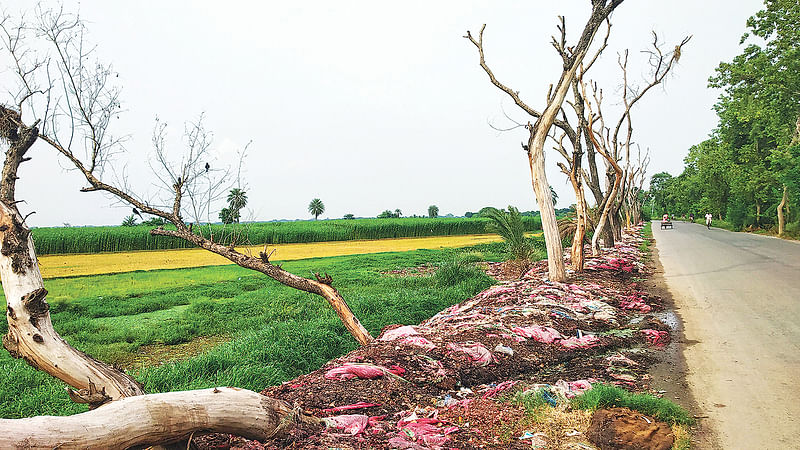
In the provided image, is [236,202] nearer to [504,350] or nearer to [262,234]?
[504,350]

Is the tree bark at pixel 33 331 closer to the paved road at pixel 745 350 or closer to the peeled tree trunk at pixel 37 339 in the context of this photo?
the peeled tree trunk at pixel 37 339

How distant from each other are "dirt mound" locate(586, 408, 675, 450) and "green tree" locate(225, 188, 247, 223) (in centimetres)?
405

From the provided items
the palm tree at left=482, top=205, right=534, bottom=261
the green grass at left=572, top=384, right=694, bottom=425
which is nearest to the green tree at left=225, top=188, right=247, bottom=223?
the green grass at left=572, top=384, right=694, bottom=425

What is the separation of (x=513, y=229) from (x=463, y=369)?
9516 millimetres

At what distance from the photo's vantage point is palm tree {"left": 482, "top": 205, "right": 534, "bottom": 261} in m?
13.7

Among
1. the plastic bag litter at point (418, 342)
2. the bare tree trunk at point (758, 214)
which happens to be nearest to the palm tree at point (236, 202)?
the plastic bag litter at point (418, 342)

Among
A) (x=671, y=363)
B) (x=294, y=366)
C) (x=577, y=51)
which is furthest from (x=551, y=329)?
(x=577, y=51)

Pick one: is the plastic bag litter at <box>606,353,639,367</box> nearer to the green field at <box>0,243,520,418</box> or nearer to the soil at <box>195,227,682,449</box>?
the soil at <box>195,227,682,449</box>

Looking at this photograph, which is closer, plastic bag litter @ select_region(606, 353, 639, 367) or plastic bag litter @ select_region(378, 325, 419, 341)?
plastic bag litter @ select_region(606, 353, 639, 367)

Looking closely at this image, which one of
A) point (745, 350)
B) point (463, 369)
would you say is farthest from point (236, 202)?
point (745, 350)

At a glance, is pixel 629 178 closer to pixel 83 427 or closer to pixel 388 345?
pixel 388 345

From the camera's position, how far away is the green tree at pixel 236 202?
18.4 ft

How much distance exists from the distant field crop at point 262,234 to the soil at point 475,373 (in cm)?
892

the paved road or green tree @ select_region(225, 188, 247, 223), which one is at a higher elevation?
green tree @ select_region(225, 188, 247, 223)
